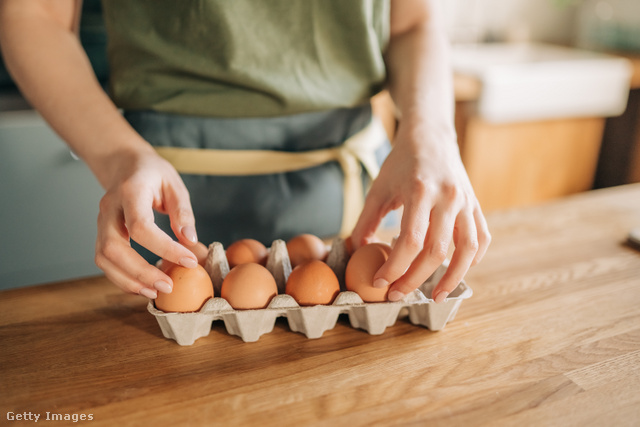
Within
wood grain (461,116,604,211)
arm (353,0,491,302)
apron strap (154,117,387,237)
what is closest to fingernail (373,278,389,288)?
arm (353,0,491,302)

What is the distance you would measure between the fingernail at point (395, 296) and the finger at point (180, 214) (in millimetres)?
231

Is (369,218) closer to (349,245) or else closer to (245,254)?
(349,245)

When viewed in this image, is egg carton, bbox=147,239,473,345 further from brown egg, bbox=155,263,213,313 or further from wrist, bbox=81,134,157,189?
wrist, bbox=81,134,157,189

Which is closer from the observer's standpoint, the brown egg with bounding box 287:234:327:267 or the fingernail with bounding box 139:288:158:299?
the fingernail with bounding box 139:288:158:299

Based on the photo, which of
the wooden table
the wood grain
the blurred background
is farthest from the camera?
the wood grain

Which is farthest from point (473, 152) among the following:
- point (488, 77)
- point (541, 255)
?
point (541, 255)

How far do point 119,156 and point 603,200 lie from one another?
0.89 m

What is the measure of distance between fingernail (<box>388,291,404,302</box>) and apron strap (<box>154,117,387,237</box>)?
12.8 inches

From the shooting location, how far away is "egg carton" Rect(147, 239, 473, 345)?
56 centimetres

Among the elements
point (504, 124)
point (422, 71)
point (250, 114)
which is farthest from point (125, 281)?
point (504, 124)

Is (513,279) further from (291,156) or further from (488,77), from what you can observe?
(488,77)

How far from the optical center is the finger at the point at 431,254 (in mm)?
559

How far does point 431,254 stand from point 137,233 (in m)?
0.32

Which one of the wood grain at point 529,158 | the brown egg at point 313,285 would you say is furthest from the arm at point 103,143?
the wood grain at point 529,158
